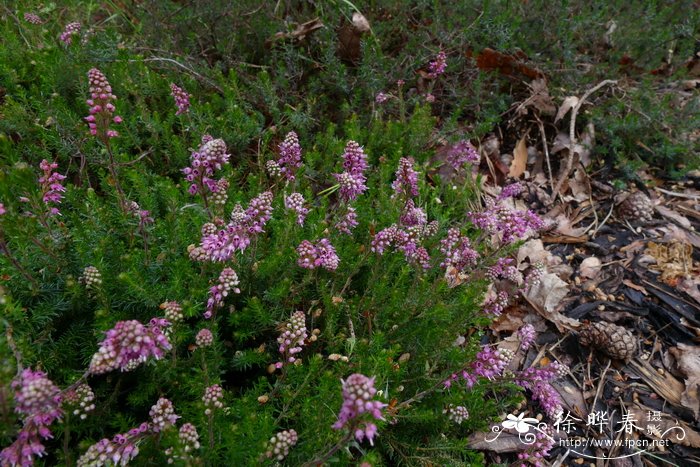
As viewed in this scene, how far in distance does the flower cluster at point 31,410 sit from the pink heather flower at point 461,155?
3614 millimetres

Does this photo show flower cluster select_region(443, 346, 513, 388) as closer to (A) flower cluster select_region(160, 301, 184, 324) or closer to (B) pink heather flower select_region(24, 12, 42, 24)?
(A) flower cluster select_region(160, 301, 184, 324)

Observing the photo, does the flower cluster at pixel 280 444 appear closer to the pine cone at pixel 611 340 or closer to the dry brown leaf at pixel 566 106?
the pine cone at pixel 611 340

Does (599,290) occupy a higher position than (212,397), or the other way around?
(212,397)

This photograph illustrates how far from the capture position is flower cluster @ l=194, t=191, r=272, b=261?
8.01 feet

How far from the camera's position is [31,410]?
174 centimetres

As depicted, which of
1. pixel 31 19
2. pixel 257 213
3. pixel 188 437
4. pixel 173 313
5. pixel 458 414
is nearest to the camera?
pixel 188 437

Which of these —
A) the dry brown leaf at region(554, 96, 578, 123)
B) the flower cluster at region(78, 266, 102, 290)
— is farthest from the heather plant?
the dry brown leaf at region(554, 96, 578, 123)

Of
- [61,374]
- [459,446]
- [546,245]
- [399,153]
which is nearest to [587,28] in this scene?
[546,245]

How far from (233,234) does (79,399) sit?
1059 millimetres

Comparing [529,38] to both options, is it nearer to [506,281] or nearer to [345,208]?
[506,281]

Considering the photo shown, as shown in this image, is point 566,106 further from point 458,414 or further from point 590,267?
point 458,414

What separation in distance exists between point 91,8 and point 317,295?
4.08 meters

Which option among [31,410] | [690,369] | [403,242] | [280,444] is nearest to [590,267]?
[690,369]

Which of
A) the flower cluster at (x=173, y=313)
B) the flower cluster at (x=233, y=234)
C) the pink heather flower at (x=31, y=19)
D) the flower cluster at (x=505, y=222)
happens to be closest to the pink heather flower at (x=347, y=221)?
the flower cluster at (x=233, y=234)
